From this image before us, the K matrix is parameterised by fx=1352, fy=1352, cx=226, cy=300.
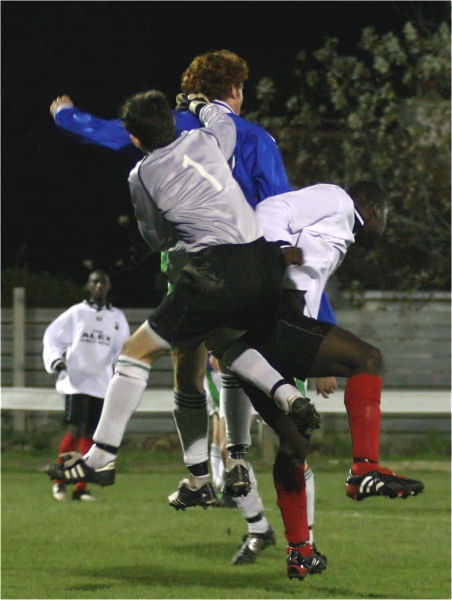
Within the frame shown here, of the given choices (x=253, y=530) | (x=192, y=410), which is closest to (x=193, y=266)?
(x=192, y=410)

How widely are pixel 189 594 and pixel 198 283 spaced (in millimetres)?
3817

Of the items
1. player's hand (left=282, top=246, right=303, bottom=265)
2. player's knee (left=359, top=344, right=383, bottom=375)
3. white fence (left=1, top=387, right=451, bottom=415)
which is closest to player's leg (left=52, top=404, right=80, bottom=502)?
white fence (left=1, top=387, right=451, bottom=415)

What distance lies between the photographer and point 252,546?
10.2 metres

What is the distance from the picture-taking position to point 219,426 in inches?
483

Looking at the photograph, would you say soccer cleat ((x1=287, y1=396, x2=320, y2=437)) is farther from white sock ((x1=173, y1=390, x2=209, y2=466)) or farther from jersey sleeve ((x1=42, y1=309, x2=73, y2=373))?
jersey sleeve ((x1=42, y1=309, x2=73, y2=373))

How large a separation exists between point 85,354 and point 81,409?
0.59 metres

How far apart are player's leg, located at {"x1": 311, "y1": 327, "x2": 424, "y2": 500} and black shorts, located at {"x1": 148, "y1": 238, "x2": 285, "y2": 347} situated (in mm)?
395

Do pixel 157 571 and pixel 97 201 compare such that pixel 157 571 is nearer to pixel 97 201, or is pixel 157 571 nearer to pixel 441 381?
pixel 441 381

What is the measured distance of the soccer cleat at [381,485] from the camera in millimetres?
5879

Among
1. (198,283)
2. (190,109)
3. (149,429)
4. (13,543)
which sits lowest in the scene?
(149,429)

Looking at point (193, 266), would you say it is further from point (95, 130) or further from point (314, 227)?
point (95, 130)

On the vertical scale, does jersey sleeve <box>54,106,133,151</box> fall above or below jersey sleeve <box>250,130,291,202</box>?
above

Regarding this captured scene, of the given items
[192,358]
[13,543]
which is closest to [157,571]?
[13,543]

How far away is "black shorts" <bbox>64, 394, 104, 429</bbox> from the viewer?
1429 centimetres
